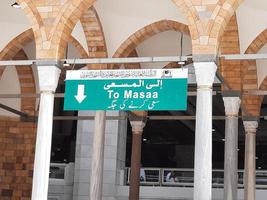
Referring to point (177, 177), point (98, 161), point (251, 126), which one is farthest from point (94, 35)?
point (177, 177)

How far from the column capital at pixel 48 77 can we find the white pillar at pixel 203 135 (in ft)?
8.76

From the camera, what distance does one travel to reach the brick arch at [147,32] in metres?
13.1

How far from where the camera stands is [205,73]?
31.2 ft

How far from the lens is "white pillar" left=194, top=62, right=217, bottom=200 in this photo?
9.13m

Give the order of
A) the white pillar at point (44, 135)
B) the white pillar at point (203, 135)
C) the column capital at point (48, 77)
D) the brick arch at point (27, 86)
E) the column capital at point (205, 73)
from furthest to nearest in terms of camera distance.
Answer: the brick arch at point (27, 86) < the column capital at point (48, 77) < the white pillar at point (44, 135) < the column capital at point (205, 73) < the white pillar at point (203, 135)

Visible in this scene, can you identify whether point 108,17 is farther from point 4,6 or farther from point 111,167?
point 111,167

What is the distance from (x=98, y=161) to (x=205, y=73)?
12.7 ft

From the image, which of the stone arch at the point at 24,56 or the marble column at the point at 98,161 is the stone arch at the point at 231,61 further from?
the stone arch at the point at 24,56

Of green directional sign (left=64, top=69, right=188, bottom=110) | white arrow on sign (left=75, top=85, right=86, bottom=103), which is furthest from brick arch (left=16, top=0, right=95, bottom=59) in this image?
white arrow on sign (left=75, top=85, right=86, bottom=103)

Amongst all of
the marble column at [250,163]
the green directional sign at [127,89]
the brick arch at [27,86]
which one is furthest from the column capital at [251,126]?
the brick arch at [27,86]

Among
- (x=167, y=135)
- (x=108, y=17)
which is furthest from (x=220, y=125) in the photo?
(x=108, y=17)

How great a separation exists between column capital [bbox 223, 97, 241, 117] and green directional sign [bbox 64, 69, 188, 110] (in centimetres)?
331

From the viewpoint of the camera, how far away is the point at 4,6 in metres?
13.7

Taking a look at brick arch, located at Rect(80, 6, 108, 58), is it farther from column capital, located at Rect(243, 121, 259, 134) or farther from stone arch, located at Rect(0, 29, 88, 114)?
column capital, located at Rect(243, 121, 259, 134)
